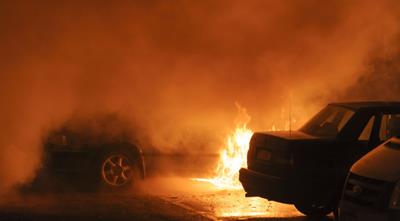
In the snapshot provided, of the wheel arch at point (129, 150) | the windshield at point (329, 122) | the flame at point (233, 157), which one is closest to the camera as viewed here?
the windshield at point (329, 122)

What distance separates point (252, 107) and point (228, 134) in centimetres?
81

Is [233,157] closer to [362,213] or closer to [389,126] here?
[389,126]

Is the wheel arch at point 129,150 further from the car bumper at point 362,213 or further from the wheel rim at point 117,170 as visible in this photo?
the car bumper at point 362,213

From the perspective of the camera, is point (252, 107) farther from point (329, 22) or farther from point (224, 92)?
point (329, 22)

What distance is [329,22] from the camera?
12852mm

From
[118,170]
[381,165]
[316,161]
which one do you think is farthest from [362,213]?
[118,170]

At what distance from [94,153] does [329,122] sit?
3597 millimetres

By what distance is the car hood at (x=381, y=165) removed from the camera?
629 centimetres

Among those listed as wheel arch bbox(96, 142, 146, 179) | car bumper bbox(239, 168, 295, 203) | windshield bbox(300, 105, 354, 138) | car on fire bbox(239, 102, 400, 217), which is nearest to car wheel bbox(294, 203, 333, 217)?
car on fire bbox(239, 102, 400, 217)

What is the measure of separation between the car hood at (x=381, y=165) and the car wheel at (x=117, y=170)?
4862 mm

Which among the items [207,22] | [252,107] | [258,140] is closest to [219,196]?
[258,140]

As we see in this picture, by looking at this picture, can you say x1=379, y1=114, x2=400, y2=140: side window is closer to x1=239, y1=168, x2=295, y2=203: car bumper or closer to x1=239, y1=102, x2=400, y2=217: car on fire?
x1=239, y1=102, x2=400, y2=217: car on fire

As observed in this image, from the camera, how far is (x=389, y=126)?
8945 millimetres

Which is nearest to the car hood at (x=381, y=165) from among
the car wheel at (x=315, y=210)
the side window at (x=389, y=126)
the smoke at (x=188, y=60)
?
the side window at (x=389, y=126)
